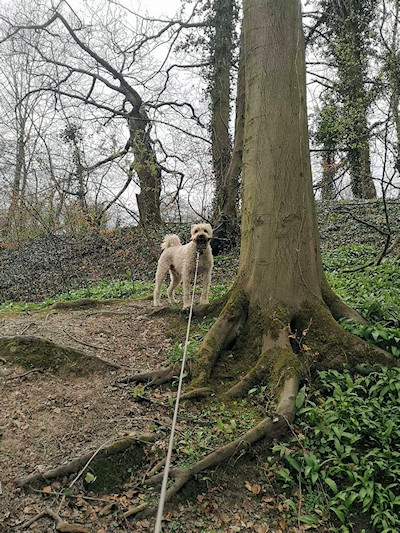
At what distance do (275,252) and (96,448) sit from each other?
2429 mm

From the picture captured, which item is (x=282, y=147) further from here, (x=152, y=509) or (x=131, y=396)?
(x=152, y=509)

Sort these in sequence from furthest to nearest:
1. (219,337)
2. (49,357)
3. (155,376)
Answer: (49,357), (219,337), (155,376)

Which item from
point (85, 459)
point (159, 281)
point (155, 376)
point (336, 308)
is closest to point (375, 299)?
point (336, 308)

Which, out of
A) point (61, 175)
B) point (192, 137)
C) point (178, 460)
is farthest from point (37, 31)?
point (178, 460)

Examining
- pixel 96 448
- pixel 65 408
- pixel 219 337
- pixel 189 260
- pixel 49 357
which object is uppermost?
pixel 189 260

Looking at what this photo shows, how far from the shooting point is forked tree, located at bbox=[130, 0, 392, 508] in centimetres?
379

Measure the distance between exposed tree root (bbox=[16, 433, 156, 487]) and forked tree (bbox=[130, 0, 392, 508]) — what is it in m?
0.69

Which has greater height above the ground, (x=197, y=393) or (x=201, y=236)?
(x=201, y=236)

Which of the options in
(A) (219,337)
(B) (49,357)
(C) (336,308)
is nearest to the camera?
(A) (219,337)

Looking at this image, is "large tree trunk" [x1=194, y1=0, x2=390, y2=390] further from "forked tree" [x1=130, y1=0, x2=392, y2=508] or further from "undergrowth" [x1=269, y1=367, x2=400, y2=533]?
"undergrowth" [x1=269, y1=367, x2=400, y2=533]

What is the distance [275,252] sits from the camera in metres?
4.09

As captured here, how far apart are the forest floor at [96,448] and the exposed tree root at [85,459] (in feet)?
0.17

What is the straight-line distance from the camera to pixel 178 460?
9.82 ft

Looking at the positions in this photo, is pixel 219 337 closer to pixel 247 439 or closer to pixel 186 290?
pixel 247 439
